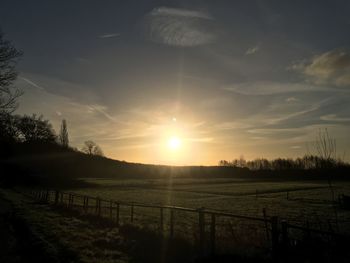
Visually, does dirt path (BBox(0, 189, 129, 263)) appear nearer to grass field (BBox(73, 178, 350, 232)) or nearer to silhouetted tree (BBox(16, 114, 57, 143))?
grass field (BBox(73, 178, 350, 232))

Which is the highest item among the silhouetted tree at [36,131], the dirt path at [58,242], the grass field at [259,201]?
the silhouetted tree at [36,131]

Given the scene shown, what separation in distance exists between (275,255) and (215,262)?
160 centimetres

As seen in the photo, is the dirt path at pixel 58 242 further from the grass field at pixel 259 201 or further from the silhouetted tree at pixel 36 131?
the silhouetted tree at pixel 36 131

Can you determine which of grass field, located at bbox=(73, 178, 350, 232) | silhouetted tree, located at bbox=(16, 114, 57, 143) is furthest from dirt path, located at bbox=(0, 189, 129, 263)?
silhouetted tree, located at bbox=(16, 114, 57, 143)

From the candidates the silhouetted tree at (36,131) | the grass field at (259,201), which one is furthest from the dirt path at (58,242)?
the silhouetted tree at (36,131)

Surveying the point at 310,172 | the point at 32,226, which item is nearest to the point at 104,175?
the point at 310,172

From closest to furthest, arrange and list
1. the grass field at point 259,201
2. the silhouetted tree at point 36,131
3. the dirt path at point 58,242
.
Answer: the dirt path at point 58,242 → the grass field at point 259,201 → the silhouetted tree at point 36,131

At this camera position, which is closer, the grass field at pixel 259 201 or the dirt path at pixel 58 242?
the dirt path at pixel 58 242

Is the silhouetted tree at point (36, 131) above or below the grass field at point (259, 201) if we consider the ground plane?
above

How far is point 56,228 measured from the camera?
57.5 ft

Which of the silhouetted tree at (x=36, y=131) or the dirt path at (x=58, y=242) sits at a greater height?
the silhouetted tree at (x=36, y=131)

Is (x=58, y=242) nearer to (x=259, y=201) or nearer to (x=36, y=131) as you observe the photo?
(x=259, y=201)

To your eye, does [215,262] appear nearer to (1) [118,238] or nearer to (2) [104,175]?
(1) [118,238]

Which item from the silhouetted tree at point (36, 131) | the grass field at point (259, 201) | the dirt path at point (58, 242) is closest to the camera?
the dirt path at point (58, 242)
